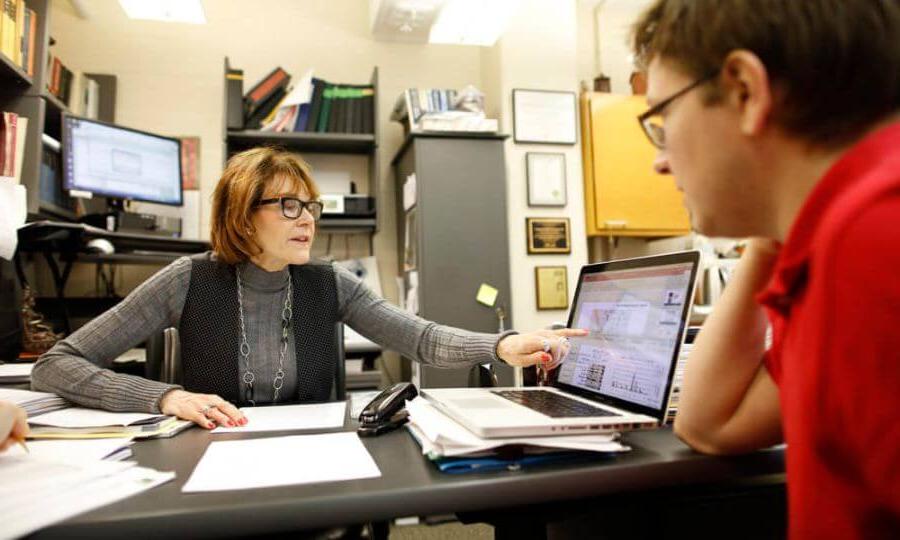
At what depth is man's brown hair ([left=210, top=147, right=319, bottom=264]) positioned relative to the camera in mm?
1441

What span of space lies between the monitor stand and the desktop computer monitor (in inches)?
3.6

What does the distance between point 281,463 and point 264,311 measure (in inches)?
33.6

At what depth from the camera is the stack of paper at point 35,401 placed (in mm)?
986

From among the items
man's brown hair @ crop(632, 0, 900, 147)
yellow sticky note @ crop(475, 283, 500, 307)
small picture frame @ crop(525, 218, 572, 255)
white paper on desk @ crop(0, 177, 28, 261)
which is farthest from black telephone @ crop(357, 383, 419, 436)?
small picture frame @ crop(525, 218, 572, 255)

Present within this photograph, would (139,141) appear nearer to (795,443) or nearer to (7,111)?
(7,111)

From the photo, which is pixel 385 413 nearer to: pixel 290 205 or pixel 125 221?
pixel 290 205

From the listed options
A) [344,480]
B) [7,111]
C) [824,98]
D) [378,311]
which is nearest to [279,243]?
[378,311]

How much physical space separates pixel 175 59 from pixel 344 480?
10.4 ft

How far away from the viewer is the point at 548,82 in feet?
9.79

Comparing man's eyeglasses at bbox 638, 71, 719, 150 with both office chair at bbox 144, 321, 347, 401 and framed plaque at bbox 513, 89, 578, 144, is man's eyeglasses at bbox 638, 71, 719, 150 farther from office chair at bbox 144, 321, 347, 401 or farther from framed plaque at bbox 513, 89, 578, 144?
framed plaque at bbox 513, 89, 578, 144

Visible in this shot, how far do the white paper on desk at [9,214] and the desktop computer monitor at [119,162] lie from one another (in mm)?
670

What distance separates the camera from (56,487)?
57cm

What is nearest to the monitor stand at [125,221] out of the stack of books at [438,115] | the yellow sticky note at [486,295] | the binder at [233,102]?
the binder at [233,102]

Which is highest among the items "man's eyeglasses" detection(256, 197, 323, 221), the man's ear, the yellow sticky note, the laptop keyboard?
"man's eyeglasses" detection(256, 197, 323, 221)
